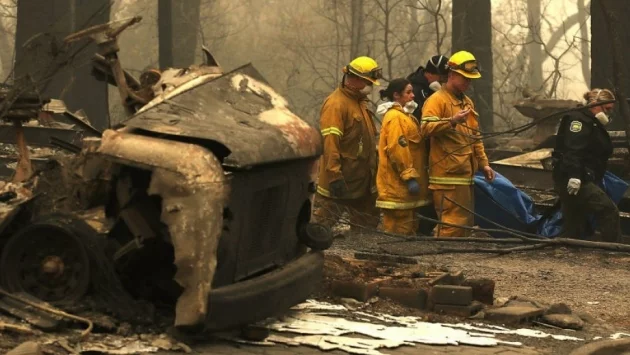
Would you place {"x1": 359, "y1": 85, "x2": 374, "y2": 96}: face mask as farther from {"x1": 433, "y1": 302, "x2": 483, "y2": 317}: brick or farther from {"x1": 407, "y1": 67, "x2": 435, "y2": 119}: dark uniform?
{"x1": 433, "y1": 302, "x2": 483, "y2": 317}: brick

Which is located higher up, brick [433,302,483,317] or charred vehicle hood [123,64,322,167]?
charred vehicle hood [123,64,322,167]

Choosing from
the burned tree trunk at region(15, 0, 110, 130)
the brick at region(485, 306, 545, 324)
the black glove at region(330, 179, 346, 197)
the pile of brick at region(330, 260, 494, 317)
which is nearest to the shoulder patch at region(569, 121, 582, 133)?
the black glove at region(330, 179, 346, 197)

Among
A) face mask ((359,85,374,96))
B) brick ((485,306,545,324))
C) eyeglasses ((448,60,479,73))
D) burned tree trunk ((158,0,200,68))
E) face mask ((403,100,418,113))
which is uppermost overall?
burned tree trunk ((158,0,200,68))

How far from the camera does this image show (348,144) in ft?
42.2

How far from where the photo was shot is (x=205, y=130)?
7152 mm

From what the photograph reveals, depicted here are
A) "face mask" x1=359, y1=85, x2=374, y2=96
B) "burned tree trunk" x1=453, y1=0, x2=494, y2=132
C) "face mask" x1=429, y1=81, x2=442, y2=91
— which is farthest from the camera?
"burned tree trunk" x1=453, y1=0, x2=494, y2=132

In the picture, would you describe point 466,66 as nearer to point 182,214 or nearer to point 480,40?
point 182,214

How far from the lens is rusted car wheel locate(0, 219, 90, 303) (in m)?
7.26

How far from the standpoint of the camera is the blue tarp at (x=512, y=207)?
1369 cm

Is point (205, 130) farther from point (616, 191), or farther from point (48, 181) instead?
point (616, 191)

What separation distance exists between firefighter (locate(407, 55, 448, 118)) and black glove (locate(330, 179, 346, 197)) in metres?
1.51

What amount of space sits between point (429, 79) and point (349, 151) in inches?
55.6

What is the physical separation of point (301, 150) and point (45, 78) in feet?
4.91

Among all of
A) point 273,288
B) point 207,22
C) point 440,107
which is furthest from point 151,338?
point 207,22
